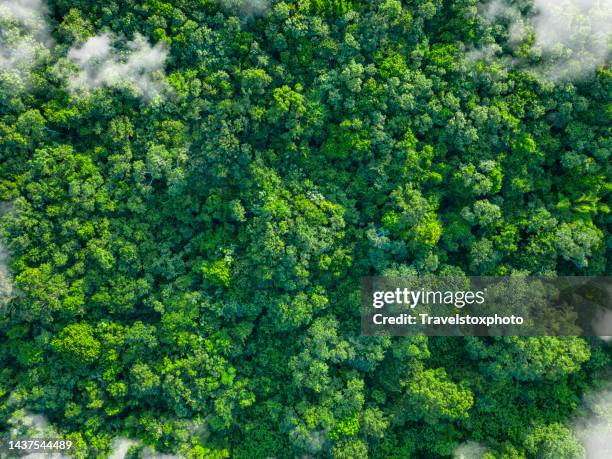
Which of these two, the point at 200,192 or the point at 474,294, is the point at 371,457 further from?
the point at 200,192

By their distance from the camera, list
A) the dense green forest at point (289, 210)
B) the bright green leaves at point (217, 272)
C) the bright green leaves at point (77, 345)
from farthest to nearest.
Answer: the bright green leaves at point (217, 272) → the bright green leaves at point (77, 345) → the dense green forest at point (289, 210)

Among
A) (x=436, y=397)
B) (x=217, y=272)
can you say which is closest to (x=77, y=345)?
(x=217, y=272)

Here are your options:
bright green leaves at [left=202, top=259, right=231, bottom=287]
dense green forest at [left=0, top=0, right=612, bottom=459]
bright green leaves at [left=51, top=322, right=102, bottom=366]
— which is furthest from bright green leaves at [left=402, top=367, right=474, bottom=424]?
bright green leaves at [left=51, top=322, right=102, bottom=366]

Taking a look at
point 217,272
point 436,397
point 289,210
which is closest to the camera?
point 436,397

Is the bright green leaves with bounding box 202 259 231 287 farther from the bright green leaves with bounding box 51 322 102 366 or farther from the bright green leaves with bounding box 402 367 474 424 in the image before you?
the bright green leaves with bounding box 402 367 474 424

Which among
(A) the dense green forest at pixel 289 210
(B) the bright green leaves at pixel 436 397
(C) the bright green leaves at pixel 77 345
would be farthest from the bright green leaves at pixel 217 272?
(B) the bright green leaves at pixel 436 397

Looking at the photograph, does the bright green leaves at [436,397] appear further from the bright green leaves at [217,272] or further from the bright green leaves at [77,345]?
the bright green leaves at [77,345]

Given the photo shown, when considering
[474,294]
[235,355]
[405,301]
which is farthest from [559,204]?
[235,355]

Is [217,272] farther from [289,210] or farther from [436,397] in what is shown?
[436,397]
